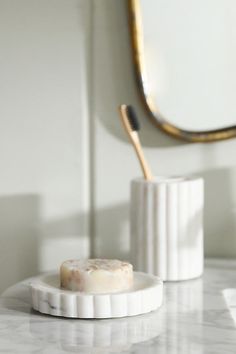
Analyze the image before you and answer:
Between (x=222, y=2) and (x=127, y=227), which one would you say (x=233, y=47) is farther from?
(x=127, y=227)

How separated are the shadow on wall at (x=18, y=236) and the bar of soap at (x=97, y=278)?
11.3 inches

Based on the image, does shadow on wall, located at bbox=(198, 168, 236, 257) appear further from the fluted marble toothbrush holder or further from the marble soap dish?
the marble soap dish

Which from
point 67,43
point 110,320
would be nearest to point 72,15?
point 67,43

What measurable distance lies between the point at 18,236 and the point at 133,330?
0.39 metres

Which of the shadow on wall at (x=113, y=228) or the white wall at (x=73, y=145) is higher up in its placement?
the white wall at (x=73, y=145)

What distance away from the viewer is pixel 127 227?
107 cm

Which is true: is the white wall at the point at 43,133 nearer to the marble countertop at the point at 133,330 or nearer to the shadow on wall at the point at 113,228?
the shadow on wall at the point at 113,228

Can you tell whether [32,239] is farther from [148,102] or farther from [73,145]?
[148,102]

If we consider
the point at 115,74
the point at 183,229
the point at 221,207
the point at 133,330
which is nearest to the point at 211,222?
the point at 221,207

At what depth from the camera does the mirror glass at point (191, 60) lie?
3.33 ft

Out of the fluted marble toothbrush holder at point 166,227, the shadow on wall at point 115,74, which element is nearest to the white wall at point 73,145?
the shadow on wall at point 115,74

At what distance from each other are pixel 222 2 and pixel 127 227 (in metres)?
0.32

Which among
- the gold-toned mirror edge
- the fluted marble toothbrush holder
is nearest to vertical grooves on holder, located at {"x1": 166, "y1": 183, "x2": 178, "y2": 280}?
the fluted marble toothbrush holder

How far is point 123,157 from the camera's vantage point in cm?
106
